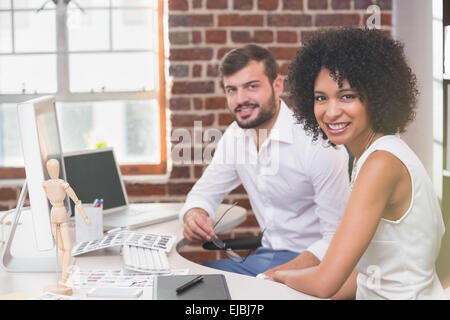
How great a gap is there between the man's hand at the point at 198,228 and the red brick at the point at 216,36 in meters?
0.75

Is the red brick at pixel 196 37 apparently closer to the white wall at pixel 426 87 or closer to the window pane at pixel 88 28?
the window pane at pixel 88 28

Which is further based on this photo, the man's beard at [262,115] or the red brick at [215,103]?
the red brick at [215,103]

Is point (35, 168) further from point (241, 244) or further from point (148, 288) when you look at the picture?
point (241, 244)

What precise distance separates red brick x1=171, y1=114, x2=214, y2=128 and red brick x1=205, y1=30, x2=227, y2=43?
0.27 metres

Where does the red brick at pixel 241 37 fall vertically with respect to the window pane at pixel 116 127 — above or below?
above

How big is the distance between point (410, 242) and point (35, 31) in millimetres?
1613

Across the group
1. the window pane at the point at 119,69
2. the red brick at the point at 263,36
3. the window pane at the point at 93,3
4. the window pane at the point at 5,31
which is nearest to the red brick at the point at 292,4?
the red brick at the point at 263,36

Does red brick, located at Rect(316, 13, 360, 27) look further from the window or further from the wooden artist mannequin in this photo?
the wooden artist mannequin

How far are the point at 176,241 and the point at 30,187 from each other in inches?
20.8

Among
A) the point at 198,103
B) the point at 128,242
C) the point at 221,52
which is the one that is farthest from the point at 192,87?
the point at 128,242

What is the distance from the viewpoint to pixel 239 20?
6.56 ft

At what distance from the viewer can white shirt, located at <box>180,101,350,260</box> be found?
1.52 meters

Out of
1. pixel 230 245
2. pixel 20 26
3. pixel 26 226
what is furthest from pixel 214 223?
pixel 20 26

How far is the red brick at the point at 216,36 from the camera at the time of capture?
6.59ft
